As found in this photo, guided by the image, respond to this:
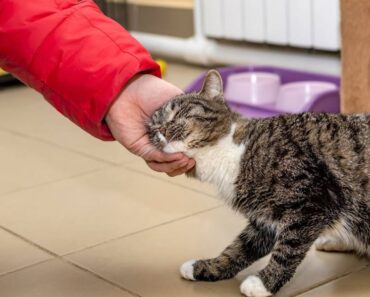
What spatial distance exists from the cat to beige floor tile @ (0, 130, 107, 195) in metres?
0.74

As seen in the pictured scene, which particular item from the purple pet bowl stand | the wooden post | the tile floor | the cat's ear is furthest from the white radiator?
the cat's ear

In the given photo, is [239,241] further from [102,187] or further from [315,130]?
[102,187]

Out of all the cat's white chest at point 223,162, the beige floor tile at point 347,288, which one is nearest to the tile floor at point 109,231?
the beige floor tile at point 347,288

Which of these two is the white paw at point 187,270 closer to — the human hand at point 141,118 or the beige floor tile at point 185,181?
the human hand at point 141,118

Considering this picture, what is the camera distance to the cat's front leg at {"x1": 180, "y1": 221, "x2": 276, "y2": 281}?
1.40m

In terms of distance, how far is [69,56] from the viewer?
50.9 inches

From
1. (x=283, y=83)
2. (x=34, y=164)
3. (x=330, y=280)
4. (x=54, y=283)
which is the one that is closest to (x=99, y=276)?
(x=54, y=283)

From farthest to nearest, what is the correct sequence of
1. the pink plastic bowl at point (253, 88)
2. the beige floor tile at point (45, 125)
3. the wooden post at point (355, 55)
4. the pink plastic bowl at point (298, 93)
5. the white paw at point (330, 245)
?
1. the pink plastic bowl at point (253, 88)
2. the pink plastic bowl at point (298, 93)
3. the beige floor tile at point (45, 125)
4. the wooden post at point (355, 55)
5. the white paw at point (330, 245)

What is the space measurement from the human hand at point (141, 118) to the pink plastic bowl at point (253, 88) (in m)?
1.18

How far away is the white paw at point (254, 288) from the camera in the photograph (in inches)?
51.8

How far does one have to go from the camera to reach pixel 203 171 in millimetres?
1380

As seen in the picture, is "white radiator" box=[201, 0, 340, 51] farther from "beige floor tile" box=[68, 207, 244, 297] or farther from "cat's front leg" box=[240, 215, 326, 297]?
"cat's front leg" box=[240, 215, 326, 297]

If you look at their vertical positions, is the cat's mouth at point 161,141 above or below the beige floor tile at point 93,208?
above

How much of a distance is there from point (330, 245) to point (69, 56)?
0.63 meters
